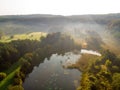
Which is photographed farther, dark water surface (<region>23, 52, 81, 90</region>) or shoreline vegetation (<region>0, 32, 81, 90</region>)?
dark water surface (<region>23, 52, 81, 90</region>)

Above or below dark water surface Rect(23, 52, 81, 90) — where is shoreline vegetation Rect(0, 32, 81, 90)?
above

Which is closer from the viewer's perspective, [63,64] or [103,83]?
[103,83]

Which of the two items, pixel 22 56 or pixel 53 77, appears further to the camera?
pixel 22 56

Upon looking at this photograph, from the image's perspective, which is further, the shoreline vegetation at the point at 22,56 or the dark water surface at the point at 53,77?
the dark water surface at the point at 53,77

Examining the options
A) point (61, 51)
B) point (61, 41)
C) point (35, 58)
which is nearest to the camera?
point (35, 58)

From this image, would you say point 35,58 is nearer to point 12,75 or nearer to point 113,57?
point 12,75

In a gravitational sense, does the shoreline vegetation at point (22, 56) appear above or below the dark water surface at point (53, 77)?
above

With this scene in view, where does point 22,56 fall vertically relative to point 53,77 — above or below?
above

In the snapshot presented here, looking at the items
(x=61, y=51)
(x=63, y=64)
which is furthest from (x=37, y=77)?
(x=61, y=51)
